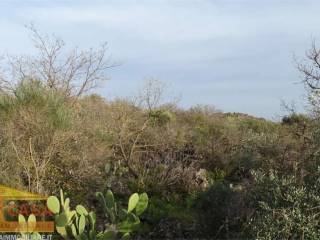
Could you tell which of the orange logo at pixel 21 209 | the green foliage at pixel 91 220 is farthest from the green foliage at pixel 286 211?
the orange logo at pixel 21 209

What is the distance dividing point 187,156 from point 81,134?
2.16 m

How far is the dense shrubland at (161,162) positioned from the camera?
699 centimetres

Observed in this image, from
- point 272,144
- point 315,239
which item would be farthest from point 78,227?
point 272,144

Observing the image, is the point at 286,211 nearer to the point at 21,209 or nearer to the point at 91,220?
the point at 91,220

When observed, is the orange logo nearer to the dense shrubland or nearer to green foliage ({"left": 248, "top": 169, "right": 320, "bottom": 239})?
the dense shrubland

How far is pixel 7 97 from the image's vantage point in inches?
427

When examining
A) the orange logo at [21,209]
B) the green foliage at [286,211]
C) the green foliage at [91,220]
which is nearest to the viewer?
the green foliage at [286,211]

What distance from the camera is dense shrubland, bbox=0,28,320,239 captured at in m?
6.99

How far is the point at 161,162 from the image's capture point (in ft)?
34.8

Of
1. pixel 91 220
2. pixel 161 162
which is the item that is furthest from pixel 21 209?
pixel 161 162

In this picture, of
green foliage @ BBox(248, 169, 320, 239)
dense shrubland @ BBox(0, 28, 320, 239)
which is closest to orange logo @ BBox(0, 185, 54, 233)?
dense shrubland @ BBox(0, 28, 320, 239)

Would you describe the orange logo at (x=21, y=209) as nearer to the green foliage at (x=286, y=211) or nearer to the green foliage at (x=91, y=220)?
the green foliage at (x=91, y=220)

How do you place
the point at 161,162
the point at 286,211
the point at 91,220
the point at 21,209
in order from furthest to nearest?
the point at 161,162 → the point at 21,209 → the point at 91,220 → the point at 286,211

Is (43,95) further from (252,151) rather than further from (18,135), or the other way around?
(252,151)
